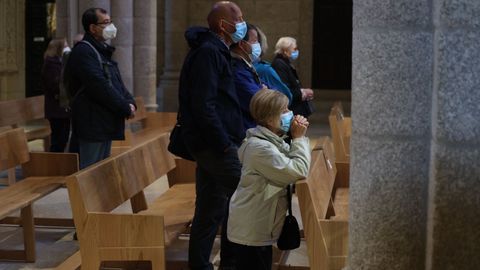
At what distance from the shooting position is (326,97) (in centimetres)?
1552

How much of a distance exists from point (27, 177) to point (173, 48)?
30.3ft

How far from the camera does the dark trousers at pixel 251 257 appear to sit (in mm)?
4160

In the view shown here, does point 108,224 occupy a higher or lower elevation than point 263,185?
lower

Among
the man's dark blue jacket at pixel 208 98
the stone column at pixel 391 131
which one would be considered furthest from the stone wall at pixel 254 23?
the stone column at pixel 391 131

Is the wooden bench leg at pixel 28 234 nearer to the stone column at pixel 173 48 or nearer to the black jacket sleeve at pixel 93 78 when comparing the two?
the black jacket sleeve at pixel 93 78

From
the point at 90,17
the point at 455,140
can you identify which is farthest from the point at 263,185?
the point at 90,17

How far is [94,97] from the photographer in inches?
233

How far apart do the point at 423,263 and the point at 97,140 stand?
336cm

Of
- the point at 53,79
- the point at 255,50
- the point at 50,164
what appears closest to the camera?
the point at 255,50

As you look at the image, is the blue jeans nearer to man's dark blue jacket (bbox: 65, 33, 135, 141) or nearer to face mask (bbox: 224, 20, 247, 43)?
man's dark blue jacket (bbox: 65, 33, 135, 141)

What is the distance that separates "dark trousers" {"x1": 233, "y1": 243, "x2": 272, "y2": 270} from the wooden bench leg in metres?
1.86

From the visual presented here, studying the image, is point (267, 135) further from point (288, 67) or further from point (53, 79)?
point (53, 79)

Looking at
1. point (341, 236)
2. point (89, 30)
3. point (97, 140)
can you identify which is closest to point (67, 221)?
point (97, 140)

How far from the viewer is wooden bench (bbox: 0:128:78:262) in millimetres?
5484
